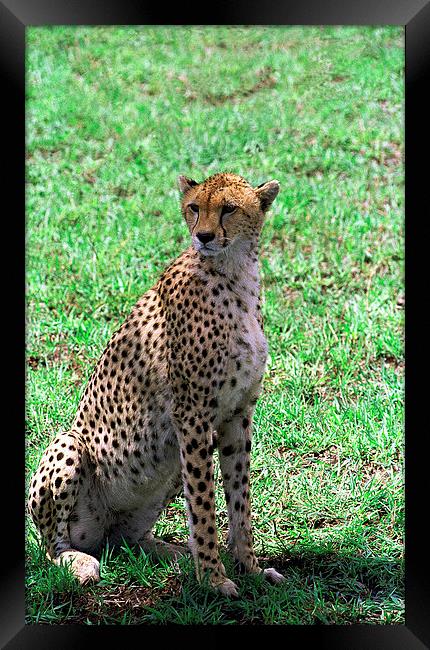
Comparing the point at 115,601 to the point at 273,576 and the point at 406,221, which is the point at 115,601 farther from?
the point at 406,221

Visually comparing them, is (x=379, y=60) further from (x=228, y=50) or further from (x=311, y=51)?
(x=228, y=50)

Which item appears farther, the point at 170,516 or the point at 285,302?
the point at 285,302

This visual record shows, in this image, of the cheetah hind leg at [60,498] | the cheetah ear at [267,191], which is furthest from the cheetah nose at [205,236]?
the cheetah hind leg at [60,498]

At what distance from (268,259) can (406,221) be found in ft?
8.49

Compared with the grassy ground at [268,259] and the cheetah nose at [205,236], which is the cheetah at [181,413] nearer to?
the cheetah nose at [205,236]

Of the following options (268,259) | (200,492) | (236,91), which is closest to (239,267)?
(200,492)

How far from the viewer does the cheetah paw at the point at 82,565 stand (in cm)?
369

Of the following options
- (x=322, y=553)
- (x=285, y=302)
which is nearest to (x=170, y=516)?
(x=322, y=553)

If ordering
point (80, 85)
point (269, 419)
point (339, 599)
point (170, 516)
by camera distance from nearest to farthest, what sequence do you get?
point (339, 599) < point (170, 516) < point (269, 419) < point (80, 85)

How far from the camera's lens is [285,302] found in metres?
5.65
